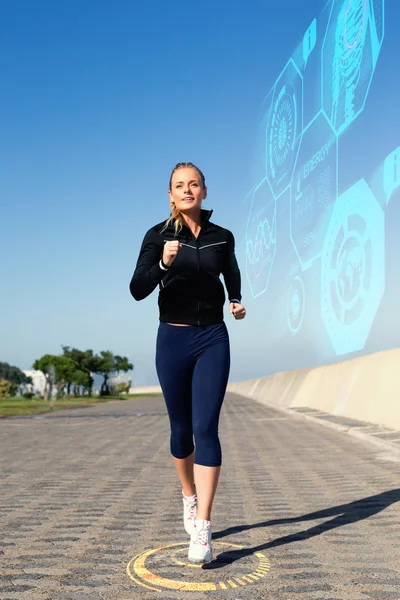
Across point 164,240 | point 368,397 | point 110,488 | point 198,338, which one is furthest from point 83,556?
point 368,397

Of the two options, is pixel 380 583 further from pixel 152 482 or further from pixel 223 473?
pixel 223 473

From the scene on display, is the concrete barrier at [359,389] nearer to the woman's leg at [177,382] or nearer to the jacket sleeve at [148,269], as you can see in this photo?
the woman's leg at [177,382]

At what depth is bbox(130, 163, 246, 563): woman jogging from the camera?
3561 mm

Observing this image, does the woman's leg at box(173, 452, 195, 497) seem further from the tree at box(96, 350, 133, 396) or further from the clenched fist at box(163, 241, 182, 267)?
the tree at box(96, 350, 133, 396)

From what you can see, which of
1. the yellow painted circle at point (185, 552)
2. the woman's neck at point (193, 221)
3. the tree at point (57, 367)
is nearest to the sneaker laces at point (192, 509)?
the yellow painted circle at point (185, 552)

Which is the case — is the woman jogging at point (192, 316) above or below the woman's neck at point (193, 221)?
below

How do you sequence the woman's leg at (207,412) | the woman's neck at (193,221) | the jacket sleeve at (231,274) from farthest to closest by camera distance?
1. the jacket sleeve at (231,274)
2. the woman's neck at (193,221)
3. the woman's leg at (207,412)

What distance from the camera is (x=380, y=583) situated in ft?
10.1

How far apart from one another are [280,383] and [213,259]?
3049 centimetres

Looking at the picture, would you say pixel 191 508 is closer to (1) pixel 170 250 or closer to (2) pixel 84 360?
(1) pixel 170 250

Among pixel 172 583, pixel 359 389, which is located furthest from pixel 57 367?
pixel 172 583

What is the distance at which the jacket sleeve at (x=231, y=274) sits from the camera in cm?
389

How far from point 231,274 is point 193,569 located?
169cm

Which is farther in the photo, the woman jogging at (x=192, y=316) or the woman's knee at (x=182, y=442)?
the woman's knee at (x=182, y=442)
